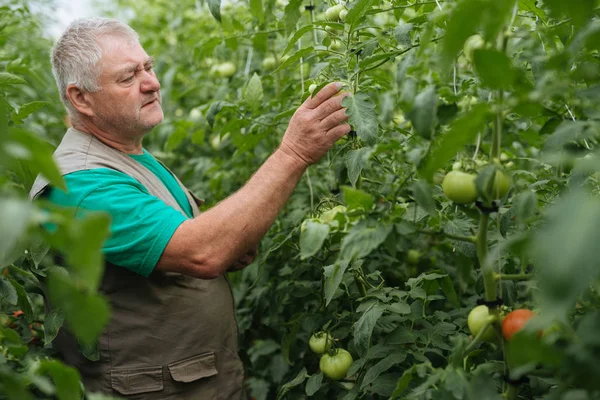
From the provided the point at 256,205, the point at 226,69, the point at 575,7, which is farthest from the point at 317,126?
the point at 226,69

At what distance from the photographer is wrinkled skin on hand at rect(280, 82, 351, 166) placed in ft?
5.40

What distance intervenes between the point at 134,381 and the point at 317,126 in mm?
915

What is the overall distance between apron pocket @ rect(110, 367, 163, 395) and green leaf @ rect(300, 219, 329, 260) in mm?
963

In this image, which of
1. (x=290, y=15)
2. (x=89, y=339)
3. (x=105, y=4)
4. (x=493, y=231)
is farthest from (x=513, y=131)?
(x=105, y=4)

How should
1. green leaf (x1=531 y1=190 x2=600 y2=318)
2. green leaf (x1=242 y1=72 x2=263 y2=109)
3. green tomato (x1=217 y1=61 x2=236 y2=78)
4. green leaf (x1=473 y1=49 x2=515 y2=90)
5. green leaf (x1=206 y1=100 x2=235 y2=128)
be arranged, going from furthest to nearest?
green tomato (x1=217 y1=61 x2=236 y2=78), green leaf (x1=242 y1=72 x2=263 y2=109), green leaf (x1=206 y1=100 x2=235 y2=128), green leaf (x1=473 y1=49 x2=515 y2=90), green leaf (x1=531 y1=190 x2=600 y2=318)

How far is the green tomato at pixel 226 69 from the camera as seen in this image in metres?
2.92

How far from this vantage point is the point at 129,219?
1.65 m

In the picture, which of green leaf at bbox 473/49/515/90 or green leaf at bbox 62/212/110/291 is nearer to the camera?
green leaf at bbox 62/212/110/291

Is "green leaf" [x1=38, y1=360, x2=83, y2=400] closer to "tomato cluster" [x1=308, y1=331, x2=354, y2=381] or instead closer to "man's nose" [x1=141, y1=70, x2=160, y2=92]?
"tomato cluster" [x1=308, y1=331, x2=354, y2=381]

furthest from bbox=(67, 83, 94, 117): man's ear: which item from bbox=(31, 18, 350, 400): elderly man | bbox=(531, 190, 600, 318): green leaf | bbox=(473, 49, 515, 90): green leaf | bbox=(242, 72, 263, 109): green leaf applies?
bbox=(531, 190, 600, 318): green leaf

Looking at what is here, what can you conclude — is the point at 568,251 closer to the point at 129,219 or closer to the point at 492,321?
the point at 492,321

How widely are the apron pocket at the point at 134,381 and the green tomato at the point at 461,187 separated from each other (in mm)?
1151

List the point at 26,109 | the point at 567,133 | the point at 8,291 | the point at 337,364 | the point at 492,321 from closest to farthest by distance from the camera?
the point at 567,133 → the point at 492,321 → the point at 8,291 → the point at 337,364 → the point at 26,109

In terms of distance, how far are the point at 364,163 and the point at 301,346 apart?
1043 mm
